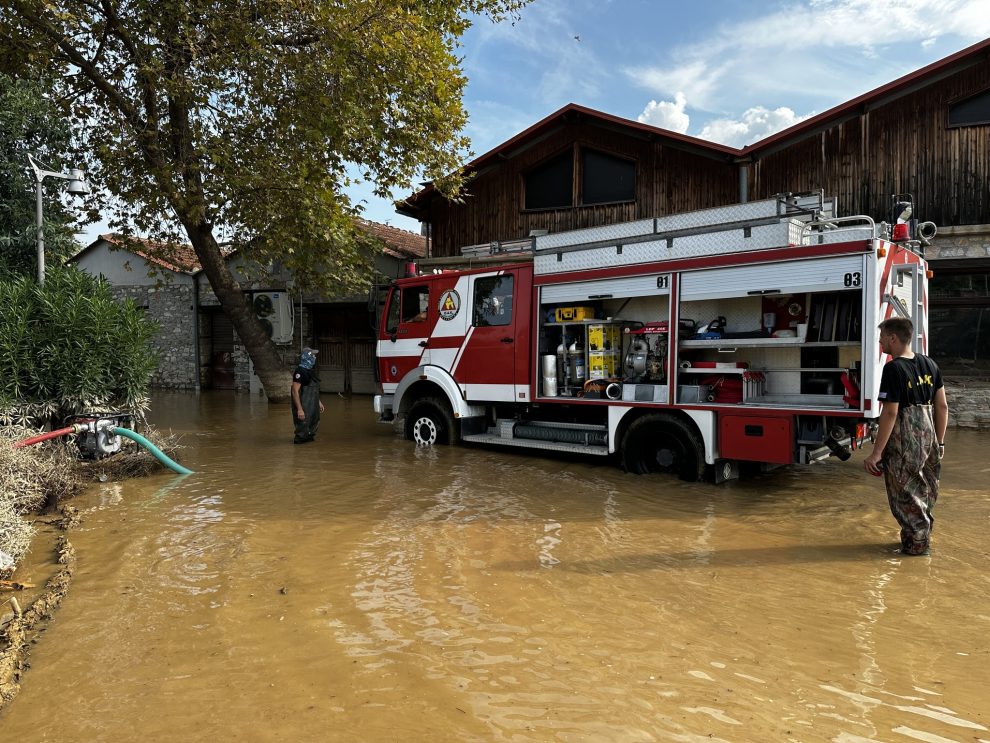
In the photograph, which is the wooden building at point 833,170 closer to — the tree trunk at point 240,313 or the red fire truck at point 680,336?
the tree trunk at point 240,313

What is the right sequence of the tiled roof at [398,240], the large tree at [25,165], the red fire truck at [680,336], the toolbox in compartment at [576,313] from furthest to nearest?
the tiled roof at [398,240], the large tree at [25,165], the toolbox in compartment at [576,313], the red fire truck at [680,336]

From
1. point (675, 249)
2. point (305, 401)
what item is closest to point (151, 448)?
point (305, 401)

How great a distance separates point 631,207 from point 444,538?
448 inches

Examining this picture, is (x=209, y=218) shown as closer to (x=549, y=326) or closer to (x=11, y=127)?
(x=11, y=127)

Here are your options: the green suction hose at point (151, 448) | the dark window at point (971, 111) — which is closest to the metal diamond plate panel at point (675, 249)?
the green suction hose at point (151, 448)

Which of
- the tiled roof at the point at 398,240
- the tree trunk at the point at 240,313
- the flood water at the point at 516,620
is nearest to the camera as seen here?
the flood water at the point at 516,620

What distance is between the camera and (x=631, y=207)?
49.5ft

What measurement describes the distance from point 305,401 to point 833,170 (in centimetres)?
1075

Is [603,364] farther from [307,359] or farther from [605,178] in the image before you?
[605,178]

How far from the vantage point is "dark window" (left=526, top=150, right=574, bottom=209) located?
629 inches

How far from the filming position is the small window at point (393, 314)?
406 inches

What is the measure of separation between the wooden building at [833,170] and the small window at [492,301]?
23.0 ft

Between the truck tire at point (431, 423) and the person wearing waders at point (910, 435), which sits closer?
the person wearing waders at point (910, 435)

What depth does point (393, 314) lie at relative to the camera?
10352mm
